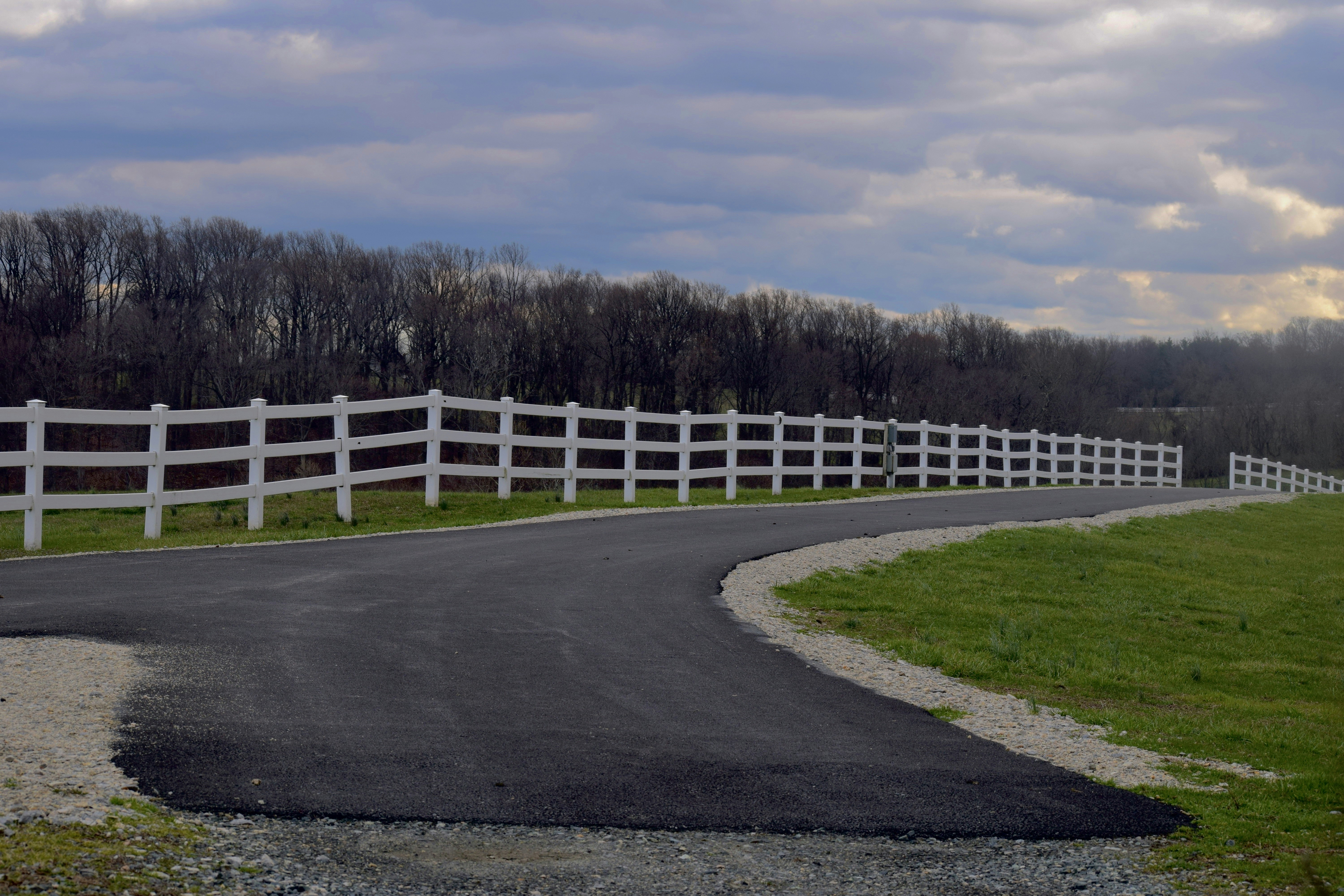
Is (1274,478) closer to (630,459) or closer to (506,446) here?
(630,459)

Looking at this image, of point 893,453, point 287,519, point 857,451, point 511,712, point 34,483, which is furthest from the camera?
point 893,453

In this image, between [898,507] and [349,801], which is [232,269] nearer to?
[898,507]

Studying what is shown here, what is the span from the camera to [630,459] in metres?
20.8

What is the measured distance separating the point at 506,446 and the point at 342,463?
3.16 m

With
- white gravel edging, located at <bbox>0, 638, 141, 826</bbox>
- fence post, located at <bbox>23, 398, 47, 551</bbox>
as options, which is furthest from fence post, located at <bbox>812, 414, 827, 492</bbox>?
white gravel edging, located at <bbox>0, 638, 141, 826</bbox>

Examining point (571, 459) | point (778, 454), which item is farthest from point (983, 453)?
point (571, 459)

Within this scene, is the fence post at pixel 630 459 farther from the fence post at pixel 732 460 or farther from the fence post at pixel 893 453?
the fence post at pixel 893 453

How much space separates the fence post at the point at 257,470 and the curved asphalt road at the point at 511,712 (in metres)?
3.16

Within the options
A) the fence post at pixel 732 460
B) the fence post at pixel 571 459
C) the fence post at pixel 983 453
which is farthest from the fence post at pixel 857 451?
the fence post at pixel 571 459

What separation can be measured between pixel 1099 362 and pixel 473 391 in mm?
47760

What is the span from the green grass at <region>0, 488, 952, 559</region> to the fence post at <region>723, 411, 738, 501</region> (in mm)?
871

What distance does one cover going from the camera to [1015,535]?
16828mm

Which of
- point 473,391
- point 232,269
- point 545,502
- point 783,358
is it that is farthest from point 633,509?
point 783,358

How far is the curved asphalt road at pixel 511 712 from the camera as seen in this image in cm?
496
